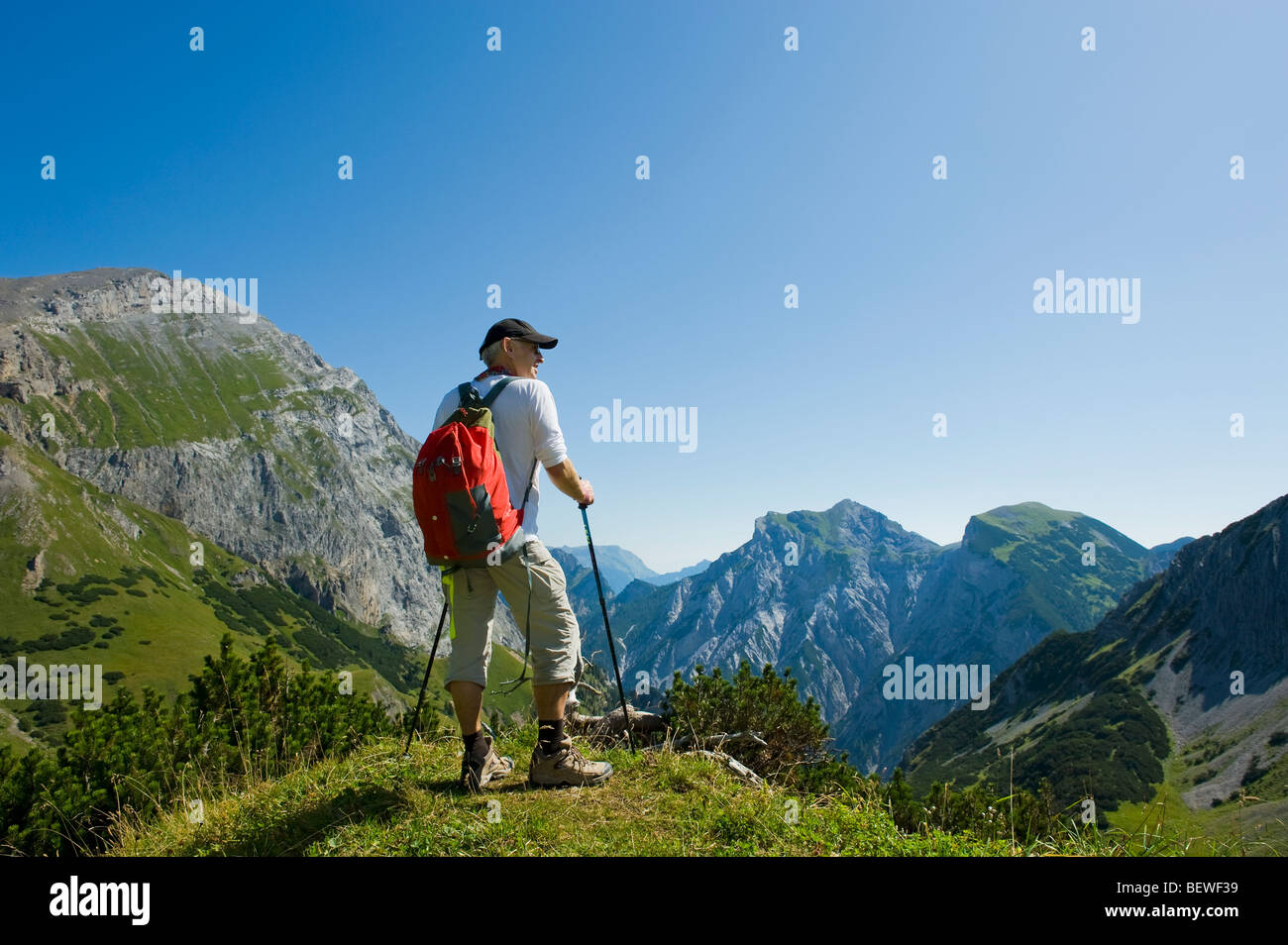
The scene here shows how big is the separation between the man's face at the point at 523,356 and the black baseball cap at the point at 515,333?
0.18 ft

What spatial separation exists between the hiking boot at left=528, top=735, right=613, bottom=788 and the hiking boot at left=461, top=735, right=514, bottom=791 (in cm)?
44

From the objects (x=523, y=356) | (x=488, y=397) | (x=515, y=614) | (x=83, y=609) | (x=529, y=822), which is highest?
(x=523, y=356)

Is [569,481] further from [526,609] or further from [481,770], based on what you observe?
[481,770]

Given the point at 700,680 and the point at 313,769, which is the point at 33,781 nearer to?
the point at 313,769

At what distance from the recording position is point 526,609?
21.1 feet

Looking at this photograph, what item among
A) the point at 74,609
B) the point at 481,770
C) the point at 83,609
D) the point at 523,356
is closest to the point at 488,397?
the point at 523,356

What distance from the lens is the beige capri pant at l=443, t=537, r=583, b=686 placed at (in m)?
6.52

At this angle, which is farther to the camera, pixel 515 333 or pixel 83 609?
pixel 83 609

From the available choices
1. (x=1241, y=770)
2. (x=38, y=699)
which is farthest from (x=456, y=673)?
(x=1241, y=770)

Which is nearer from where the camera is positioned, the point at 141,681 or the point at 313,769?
the point at 313,769

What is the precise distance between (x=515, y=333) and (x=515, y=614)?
3.08m
